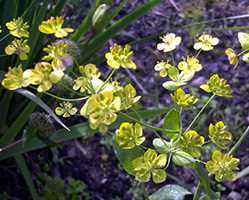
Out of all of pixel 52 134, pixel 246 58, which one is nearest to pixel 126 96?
pixel 246 58

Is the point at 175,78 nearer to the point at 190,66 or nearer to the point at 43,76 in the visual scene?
the point at 190,66

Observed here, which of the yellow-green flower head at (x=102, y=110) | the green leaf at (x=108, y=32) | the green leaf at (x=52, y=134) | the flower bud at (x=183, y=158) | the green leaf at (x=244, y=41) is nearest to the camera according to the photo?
the yellow-green flower head at (x=102, y=110)

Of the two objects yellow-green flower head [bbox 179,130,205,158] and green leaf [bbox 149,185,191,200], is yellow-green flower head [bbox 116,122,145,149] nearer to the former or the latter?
yellow-green flower head [bbox 179,130,205,158]

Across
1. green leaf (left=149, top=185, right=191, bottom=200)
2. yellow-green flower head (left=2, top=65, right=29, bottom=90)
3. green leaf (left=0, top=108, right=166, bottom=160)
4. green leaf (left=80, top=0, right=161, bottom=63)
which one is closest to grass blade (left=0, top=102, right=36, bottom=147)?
green leaf (left=0, top=108, right=166, bottom=160)

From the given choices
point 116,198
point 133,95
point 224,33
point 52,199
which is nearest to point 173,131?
point 133,95

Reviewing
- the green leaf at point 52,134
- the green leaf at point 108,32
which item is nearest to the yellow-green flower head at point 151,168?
the green leaf at point 52,134

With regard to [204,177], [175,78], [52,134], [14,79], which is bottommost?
[52,134]

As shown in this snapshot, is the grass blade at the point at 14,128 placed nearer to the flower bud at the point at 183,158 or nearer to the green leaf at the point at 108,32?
the green leaf at the point at 108,32
